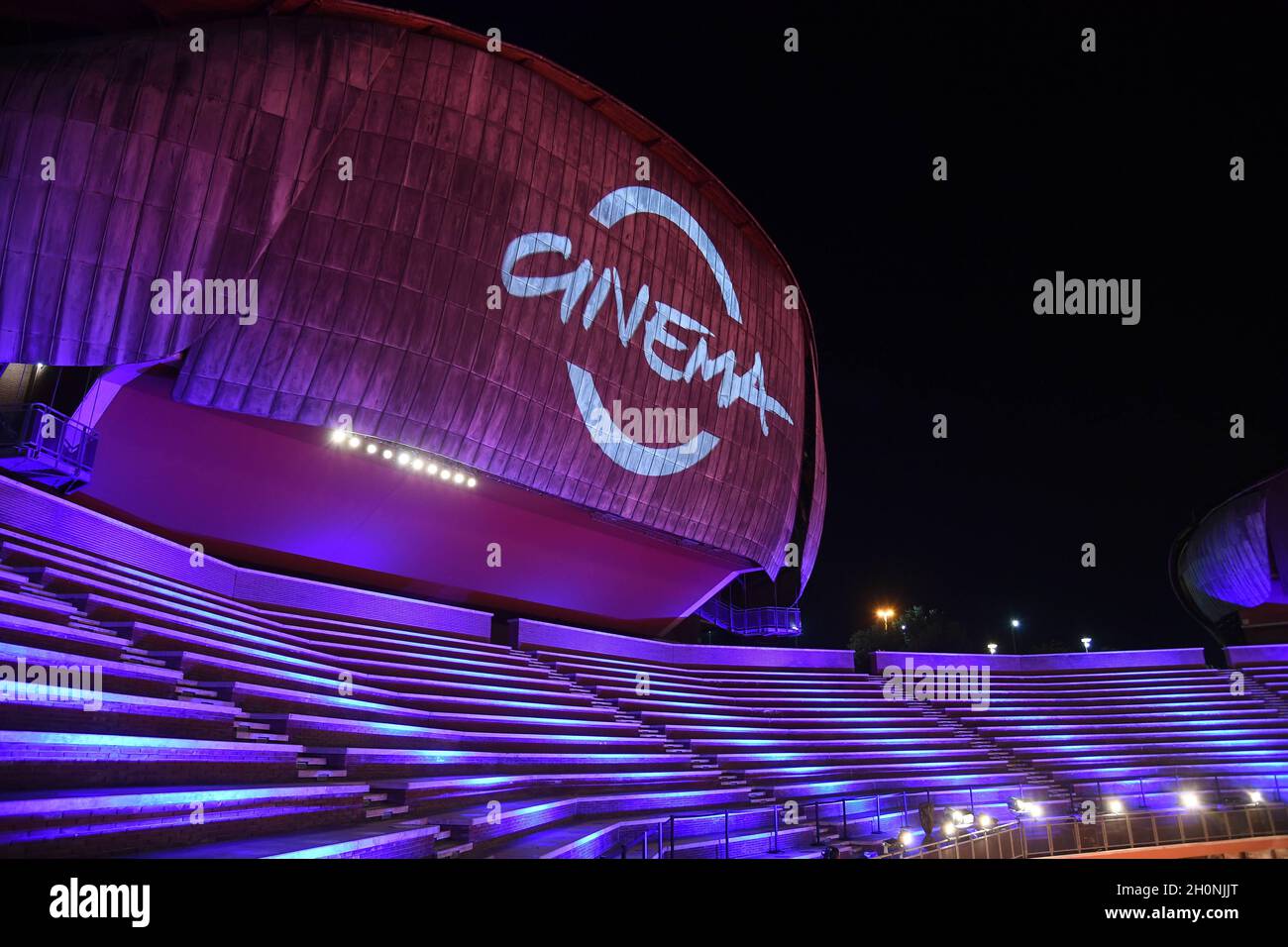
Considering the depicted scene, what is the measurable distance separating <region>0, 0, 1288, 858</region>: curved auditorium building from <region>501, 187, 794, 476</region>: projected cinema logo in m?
0.12

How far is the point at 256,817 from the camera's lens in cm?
656

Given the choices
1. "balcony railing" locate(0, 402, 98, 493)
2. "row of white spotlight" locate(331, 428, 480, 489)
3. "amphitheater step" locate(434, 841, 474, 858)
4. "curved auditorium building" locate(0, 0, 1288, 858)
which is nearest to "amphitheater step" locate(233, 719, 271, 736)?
"curved auditorium building" locate(0, 0, 1288, 858)

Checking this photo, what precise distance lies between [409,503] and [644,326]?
7.86 m

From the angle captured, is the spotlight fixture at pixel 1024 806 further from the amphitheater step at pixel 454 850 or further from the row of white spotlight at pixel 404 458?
the row of white spotlight at pixel 404 458

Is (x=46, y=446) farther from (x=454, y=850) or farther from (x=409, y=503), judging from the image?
(x=454, y=850)

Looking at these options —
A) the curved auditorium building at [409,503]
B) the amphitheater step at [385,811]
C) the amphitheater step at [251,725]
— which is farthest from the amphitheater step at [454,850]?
the amphitheater step at [251,725]

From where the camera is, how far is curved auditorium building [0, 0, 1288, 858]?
879 centimetres

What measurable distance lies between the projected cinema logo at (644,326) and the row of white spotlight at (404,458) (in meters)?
3.55

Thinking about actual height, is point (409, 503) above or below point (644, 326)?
below

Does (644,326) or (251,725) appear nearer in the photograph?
(251,725)

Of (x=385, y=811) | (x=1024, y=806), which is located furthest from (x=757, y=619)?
(x=385, y=811)

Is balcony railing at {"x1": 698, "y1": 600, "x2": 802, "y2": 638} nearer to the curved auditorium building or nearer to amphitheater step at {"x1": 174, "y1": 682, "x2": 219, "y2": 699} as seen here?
the curved auditorium building

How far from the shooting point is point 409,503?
18.3m
